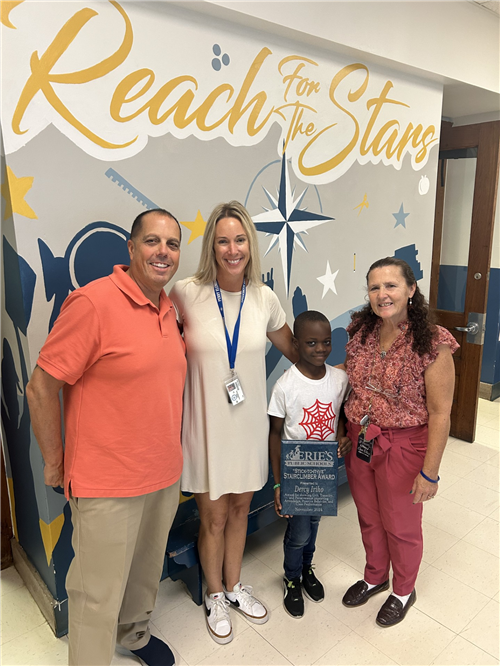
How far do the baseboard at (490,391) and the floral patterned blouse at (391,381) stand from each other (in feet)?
11.3

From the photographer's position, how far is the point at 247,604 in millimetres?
2320

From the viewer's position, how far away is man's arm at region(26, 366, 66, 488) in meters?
1.62

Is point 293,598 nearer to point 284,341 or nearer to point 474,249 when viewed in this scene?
point 284,341

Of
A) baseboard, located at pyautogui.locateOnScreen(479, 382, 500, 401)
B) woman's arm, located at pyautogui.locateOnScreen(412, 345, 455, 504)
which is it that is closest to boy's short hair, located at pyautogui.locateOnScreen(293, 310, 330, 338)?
woman's arm, located at pyautogui.locateOnScreen(412, 345, 455, 504)

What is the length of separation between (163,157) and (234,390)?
42.9 inches

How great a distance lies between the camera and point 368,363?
2.14m

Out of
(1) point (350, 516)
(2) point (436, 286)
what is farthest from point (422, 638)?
(2) point (436, 286)

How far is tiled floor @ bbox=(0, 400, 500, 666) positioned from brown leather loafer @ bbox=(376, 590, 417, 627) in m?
0.03

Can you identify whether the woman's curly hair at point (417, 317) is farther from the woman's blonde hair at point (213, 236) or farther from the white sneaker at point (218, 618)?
the white sneaker at point (218, 618)

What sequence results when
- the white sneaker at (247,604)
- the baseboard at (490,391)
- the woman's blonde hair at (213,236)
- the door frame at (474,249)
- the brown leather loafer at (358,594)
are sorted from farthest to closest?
the baseboard at (490,391)
the door frame at (474,249)
the brown leather loafer at (358,594)
the white sneaker at (247,604)
the woman's blonde hair at (213,236)

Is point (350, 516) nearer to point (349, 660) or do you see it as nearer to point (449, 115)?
point (349, 660)

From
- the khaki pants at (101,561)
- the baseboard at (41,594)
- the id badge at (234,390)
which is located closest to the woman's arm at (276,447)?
the id badge at (234,390)

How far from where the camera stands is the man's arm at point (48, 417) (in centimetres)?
162

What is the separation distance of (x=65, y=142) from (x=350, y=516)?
2.66m
